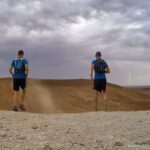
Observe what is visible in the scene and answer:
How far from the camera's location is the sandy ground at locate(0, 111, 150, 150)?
30.8ft

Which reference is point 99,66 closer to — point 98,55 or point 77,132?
point 98,55

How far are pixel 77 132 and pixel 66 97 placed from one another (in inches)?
586

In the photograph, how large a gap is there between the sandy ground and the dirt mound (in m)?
7.70

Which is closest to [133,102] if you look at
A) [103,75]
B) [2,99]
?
[2,99]

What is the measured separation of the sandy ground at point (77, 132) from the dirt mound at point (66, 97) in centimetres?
770

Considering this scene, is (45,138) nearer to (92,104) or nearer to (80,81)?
(92,104)

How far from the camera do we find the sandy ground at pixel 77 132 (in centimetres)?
938

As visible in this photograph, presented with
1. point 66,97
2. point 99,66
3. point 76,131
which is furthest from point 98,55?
point 66,97

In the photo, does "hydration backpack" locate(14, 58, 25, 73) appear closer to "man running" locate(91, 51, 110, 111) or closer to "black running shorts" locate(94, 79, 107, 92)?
"man running" locate(91, 51, 110, 111)

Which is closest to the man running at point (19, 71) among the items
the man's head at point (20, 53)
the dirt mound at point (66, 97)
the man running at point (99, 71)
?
the man's head at point (20, 53)

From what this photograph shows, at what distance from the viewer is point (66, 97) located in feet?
83.8

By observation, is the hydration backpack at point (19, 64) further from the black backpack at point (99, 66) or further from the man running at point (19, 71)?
the black backpack at point (99, 66)

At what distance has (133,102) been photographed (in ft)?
89.3

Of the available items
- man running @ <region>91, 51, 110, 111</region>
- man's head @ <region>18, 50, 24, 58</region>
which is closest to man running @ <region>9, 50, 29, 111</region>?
man's head @ <region>18, 50, 24, 58</region>
